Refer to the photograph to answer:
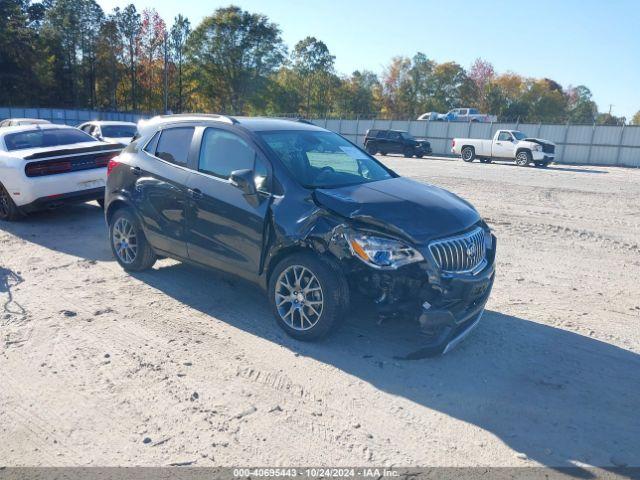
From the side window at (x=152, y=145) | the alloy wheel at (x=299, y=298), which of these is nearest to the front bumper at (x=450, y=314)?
the alloy wheel at (x=299, y=298)

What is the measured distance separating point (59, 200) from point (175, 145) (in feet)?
13.3

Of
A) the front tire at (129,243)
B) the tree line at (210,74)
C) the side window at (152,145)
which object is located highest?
the tree line at (210,74)

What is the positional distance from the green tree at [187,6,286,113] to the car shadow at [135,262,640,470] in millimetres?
65284

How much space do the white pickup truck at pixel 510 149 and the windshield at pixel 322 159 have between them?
2282 centimetres

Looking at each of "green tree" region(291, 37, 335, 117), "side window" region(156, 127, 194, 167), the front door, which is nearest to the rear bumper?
"side window" region(156, 127, 194, 167)

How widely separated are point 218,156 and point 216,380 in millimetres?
2271

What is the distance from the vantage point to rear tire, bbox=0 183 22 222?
29.0ft

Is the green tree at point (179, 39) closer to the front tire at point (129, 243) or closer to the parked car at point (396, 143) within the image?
the parked car at point (396, 143)

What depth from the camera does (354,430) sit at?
11.0ft

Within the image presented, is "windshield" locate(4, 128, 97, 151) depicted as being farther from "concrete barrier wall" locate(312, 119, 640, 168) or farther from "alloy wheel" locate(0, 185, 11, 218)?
"concrete barrier wall" locate(312, 119, 640, 168)

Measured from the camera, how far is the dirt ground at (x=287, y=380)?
318 centimetres

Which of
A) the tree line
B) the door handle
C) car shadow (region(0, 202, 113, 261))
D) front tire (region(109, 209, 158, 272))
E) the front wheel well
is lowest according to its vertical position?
car shadow (region(0, 202, 113, 261))

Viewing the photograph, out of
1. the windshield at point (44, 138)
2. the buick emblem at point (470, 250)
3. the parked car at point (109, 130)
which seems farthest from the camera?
the parked car at point (109, 130)

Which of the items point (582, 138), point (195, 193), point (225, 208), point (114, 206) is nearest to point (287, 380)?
point (225, 208)
